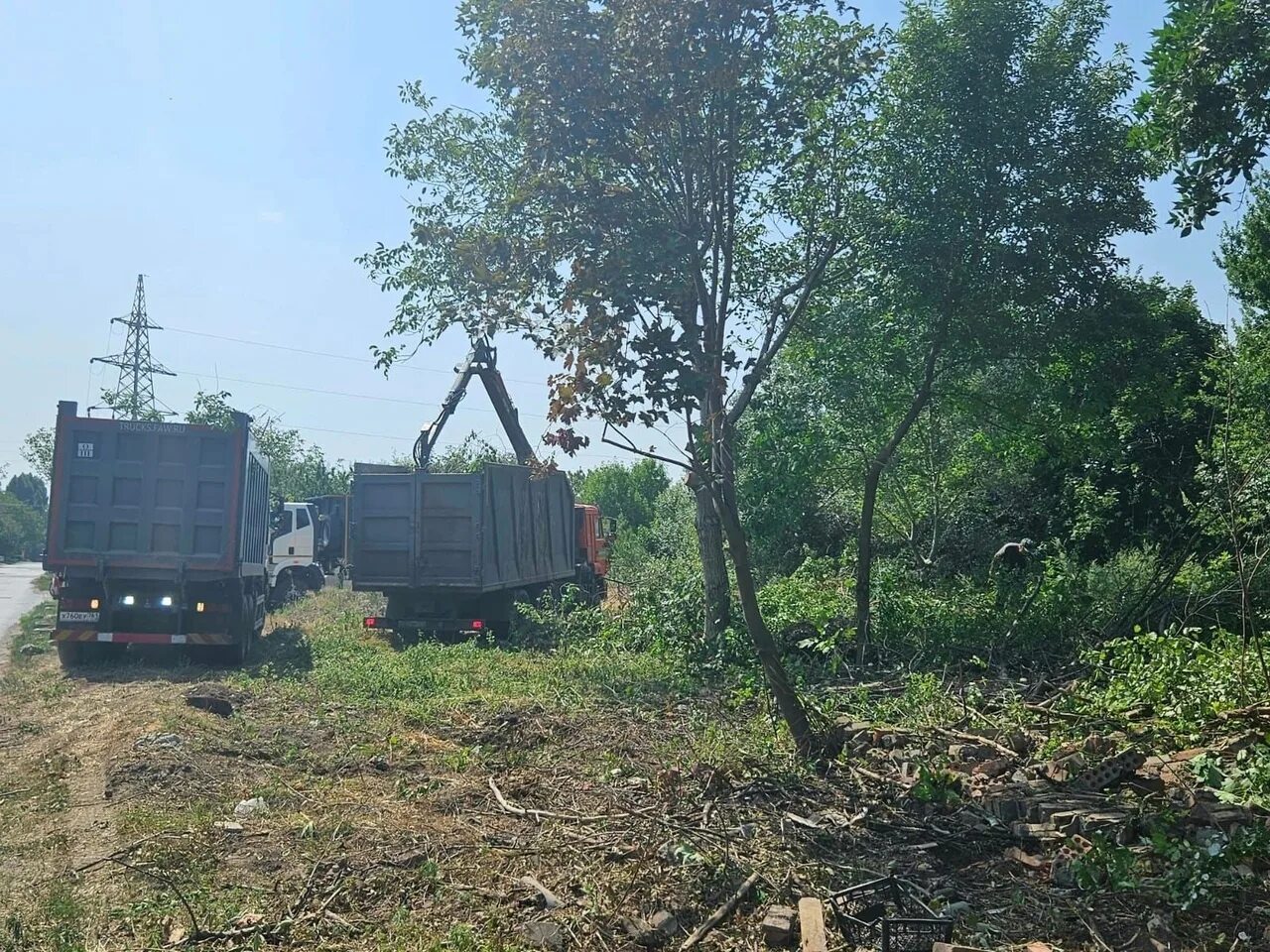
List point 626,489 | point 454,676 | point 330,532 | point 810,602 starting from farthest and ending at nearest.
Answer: point 626,489, point 330,532, point 810,602, point 454,676

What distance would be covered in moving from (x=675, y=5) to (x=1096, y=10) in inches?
238

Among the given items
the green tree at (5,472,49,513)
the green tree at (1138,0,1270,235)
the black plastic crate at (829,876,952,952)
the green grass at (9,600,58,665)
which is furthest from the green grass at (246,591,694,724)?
the green tree at (5,472,49,513)

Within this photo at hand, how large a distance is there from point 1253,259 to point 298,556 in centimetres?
2073

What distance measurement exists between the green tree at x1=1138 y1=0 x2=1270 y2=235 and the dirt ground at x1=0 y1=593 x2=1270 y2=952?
4255mm

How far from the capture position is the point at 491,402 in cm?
2139

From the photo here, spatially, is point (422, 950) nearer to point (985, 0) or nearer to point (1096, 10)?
point (985, 0)

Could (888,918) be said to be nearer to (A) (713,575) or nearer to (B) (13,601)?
(A) (713,575)

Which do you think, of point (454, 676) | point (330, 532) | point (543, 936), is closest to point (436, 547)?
point (454, 676)

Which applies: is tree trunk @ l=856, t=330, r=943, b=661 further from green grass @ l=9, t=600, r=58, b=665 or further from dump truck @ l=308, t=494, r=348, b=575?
dump truck @ l=308, t=494, r=348, b=575

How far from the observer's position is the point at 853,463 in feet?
53.6

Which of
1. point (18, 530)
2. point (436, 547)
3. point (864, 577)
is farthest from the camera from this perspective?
point (18, 530)

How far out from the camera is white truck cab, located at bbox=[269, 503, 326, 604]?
2380 cm

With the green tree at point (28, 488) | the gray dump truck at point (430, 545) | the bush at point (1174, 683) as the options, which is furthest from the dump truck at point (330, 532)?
the green tree at point (28, 488)

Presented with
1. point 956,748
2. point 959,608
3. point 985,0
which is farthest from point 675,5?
point 959,608
